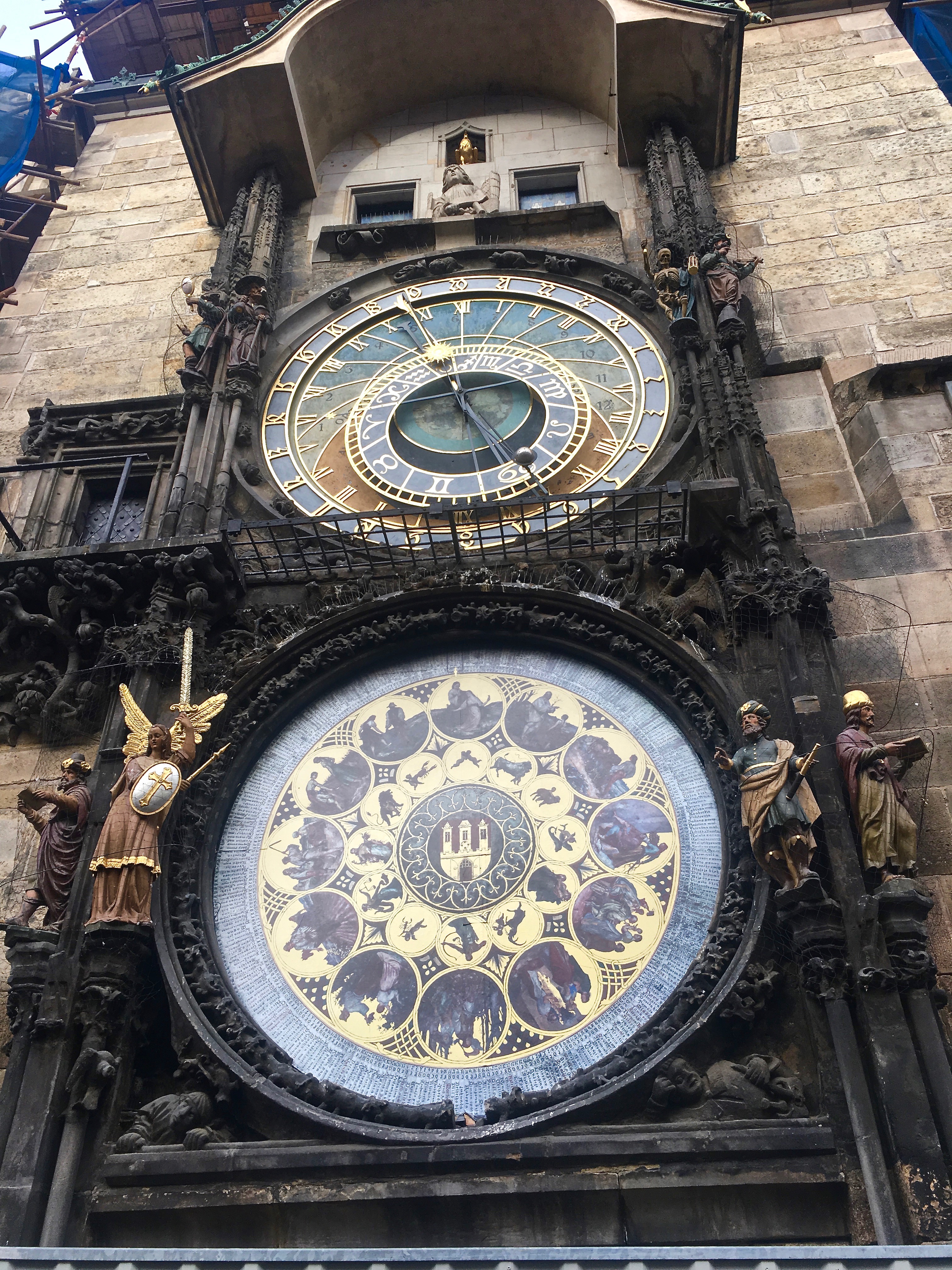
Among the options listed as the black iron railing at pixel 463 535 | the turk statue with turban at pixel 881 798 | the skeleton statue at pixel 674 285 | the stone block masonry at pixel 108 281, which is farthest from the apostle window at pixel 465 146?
the turk statue with turban at pixel 881 798

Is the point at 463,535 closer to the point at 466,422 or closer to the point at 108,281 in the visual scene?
the point at 466,422

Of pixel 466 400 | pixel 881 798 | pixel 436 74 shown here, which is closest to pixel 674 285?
pixel 466 400

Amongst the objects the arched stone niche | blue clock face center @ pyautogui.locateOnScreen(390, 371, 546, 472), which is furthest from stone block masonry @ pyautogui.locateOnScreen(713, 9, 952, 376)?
blue clock face center @ pyautogui.locateOnScreen(390, 371, 546, 472)

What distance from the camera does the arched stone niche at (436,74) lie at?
43.7 ft

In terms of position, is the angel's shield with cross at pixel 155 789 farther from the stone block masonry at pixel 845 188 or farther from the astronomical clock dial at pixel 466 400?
the stone block masonry at pixel 845 188

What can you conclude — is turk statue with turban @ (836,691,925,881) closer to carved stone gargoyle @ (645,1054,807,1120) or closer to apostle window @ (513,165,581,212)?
carved stone gargoyle @ (645,1054,807,1120)

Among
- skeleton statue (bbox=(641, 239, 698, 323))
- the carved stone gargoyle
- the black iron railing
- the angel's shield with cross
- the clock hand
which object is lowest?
the carved stone gargoyle

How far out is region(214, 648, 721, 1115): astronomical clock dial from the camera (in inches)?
277

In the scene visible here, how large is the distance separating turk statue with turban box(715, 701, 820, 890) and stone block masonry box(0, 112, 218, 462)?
7.87 m

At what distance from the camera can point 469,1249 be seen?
4680 millimetres

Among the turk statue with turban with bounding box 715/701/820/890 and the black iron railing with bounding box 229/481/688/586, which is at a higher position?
the black iron railing with bounding box 229/481/688/586

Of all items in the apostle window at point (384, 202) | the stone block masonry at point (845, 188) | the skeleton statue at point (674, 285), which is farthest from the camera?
the apostle window at point (384, 202)

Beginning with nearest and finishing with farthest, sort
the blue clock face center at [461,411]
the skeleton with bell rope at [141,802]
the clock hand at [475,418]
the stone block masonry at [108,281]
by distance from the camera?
the skeleton with bell rope at [141,802] → the clock hand at [475,418] → the blue clock face center at [461,411] → the stone block masonry at [108,281]

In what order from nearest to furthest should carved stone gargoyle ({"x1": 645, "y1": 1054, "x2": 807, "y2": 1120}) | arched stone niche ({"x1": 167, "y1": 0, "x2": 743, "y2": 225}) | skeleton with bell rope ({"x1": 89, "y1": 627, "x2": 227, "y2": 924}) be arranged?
carved stone gargoyle ({"x1": 645, "y1": 1054, "x2": 807, "y2": 1120}) → skeleton with bell rope ({"x1": 89, "y1": 627, "x2": 227, "y2": 924}) → arched stone niche ({"x1": 167, "y1": 0, "x2": 743, "y2": 225})
